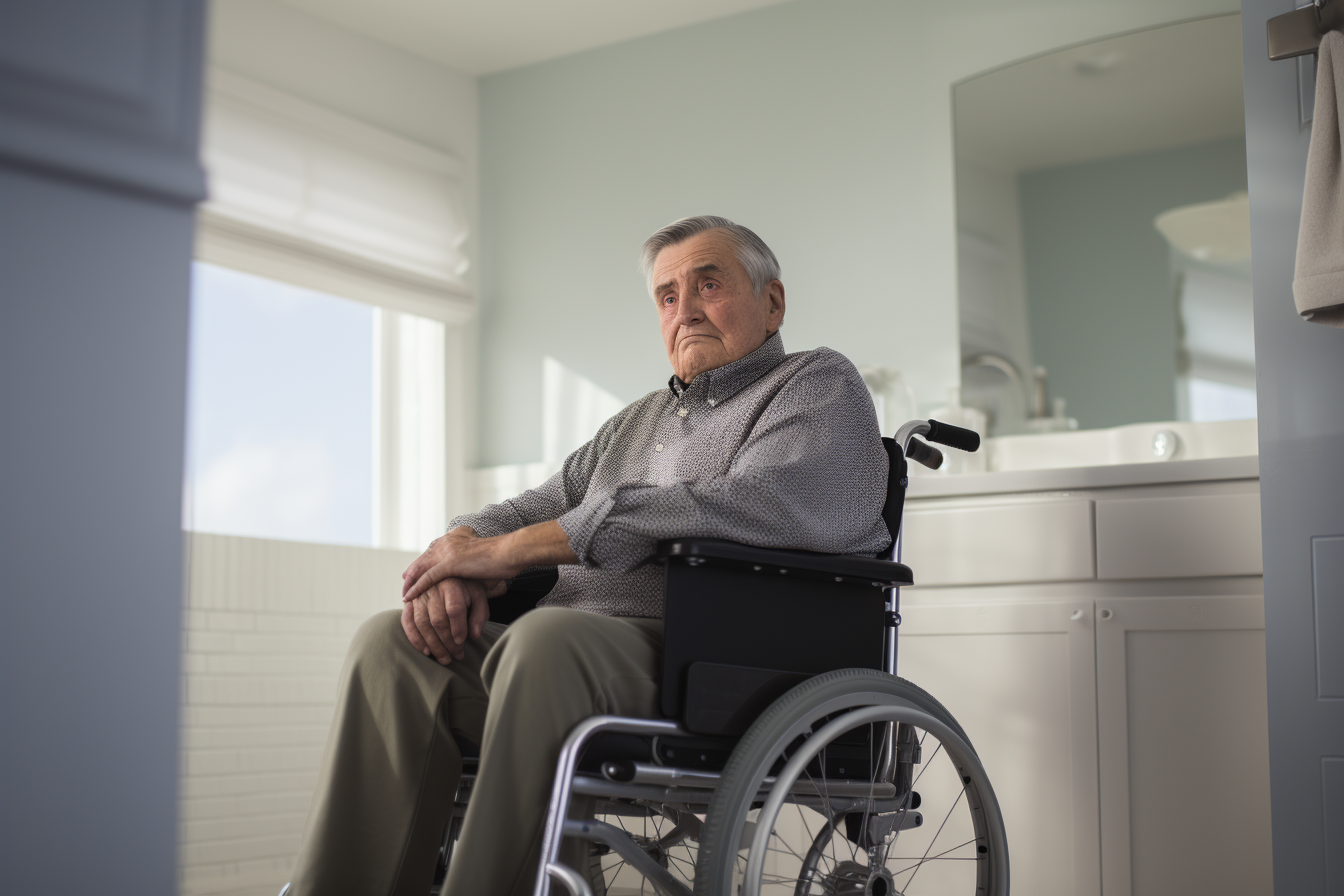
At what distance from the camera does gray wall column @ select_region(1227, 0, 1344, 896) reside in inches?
69.8

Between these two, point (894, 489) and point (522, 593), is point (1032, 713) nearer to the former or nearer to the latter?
point (894, 489)

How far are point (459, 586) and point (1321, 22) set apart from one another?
1485mm

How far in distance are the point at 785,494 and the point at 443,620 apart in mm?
470

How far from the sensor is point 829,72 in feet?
11.2

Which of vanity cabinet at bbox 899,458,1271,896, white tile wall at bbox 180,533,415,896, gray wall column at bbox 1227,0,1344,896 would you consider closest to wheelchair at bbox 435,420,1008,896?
gray wall column at bbox 1227,0,1344,896

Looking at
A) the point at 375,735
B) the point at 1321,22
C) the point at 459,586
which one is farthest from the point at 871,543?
the point at 1321,22

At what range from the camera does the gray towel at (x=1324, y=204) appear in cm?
172

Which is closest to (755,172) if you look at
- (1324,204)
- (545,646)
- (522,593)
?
(1324,204)

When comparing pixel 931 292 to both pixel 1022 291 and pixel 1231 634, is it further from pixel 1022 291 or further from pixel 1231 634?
pixel 1231 634

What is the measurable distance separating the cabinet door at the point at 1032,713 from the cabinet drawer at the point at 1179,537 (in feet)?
0.36

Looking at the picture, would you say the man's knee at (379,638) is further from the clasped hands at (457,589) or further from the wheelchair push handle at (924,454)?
the wheelchair push handle at (924,454)

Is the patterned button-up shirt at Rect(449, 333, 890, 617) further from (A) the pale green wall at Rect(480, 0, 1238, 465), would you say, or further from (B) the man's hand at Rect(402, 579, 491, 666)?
(A) the pale green wall at Rect(480, 0, 1238, 465)

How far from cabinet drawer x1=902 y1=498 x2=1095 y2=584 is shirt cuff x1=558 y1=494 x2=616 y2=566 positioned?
1.14 metres

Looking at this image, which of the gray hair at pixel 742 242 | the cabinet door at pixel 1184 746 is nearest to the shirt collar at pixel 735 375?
the gray hair at pixel 742 242
